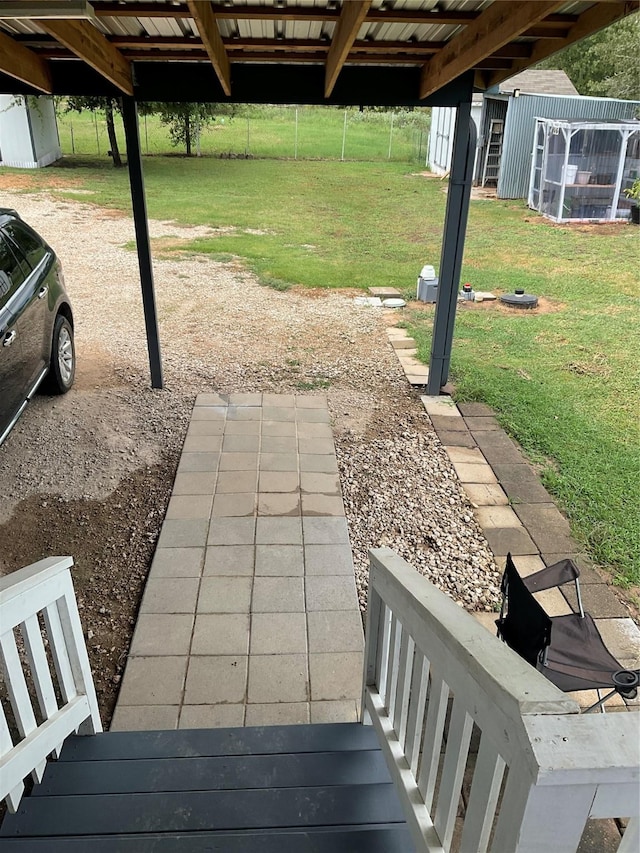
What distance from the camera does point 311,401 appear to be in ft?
20.1

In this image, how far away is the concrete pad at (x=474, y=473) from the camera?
4.94 meters

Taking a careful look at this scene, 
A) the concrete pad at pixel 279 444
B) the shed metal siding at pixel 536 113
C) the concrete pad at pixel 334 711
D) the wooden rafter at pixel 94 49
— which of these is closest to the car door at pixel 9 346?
the wooden rafter at pixel 94 49

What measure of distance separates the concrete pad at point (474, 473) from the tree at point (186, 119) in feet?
59.1

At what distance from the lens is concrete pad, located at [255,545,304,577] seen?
380 cm

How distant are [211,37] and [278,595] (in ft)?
10.5

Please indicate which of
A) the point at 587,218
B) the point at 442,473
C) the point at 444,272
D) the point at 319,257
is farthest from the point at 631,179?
the point at 442,473

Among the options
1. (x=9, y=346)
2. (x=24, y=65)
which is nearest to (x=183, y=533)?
(x=9, y=346)

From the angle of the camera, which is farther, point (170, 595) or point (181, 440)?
point (181, 440)

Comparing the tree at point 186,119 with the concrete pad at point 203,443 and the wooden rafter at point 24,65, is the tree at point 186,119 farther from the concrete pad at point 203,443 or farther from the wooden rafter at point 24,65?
the concrete pad at point 203,443

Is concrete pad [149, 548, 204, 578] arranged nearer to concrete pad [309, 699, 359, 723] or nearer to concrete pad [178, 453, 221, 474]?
concrete pad [178, 453, 221, 474]

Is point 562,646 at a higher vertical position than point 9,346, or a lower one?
lower

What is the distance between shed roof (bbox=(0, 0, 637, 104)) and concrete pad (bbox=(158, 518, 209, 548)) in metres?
2.81

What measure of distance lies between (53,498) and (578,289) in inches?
332

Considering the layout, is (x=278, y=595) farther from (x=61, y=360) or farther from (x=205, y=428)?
(x=61, y=360)
